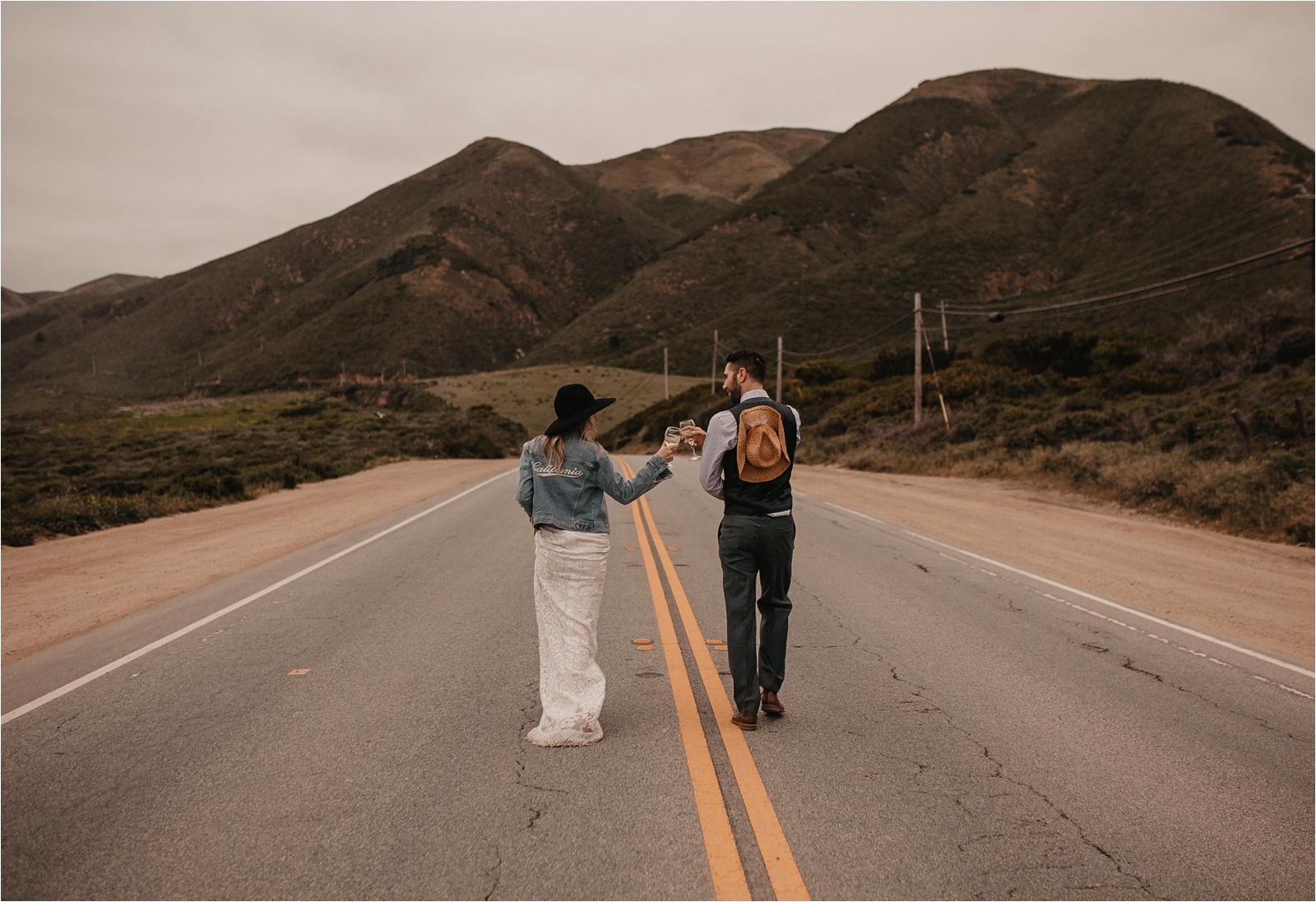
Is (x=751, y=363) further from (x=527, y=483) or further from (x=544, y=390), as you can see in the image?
(x=544, y=390)

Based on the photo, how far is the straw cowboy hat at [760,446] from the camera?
442 centimetres

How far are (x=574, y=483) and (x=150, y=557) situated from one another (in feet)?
31.7

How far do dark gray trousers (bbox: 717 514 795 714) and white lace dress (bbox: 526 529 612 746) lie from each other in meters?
0.76

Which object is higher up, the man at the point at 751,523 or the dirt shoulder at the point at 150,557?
the man at the point at 751,523

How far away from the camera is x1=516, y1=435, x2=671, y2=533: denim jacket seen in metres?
4.41

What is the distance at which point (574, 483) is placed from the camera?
4422 millimetres

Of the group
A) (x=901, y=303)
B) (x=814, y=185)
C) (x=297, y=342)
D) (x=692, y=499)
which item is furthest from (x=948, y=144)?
(x=692, y=499)

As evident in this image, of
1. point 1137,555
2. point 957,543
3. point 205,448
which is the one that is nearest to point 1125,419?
point 1137,555

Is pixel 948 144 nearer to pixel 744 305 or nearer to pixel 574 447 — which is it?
pixel 744 305

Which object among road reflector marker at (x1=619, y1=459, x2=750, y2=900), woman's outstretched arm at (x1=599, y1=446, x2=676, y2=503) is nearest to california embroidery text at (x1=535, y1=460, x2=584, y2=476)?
woman's outstretched arm at (x1=599, y1=446, x2=676, y2=503)

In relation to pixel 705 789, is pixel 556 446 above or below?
above

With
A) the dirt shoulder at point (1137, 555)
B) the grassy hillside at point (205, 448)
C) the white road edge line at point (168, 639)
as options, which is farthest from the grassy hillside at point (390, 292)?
the white road edge line at point (168, 639)

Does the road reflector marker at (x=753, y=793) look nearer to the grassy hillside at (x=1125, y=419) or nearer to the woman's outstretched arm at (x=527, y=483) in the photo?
the woman's outstretched arm at (x=527, y=483)

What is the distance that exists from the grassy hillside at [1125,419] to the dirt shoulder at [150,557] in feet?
50.7
